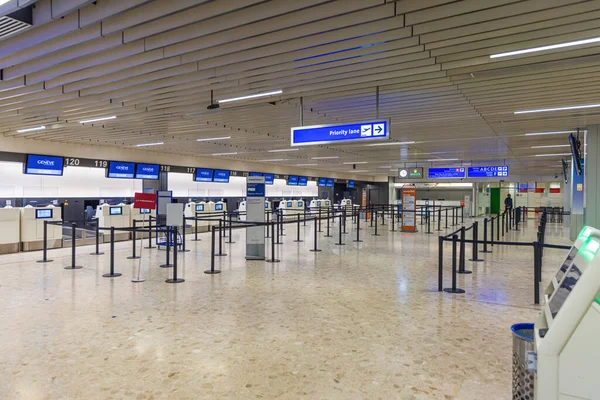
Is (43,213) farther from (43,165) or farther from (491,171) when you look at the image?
(491,171)

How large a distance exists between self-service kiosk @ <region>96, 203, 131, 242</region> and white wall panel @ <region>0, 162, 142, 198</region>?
11.6 ft

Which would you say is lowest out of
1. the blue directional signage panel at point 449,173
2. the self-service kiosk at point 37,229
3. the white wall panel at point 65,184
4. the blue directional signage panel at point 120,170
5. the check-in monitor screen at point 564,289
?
the self-service kiosk at point 37,229

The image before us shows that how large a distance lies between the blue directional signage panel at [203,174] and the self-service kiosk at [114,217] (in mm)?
4017

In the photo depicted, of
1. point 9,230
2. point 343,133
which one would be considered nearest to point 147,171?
point 9,230

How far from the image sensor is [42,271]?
7.32 m

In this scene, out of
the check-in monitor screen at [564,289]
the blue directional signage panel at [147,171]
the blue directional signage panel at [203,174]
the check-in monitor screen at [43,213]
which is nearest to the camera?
the check-in monitor screen at [564,289]

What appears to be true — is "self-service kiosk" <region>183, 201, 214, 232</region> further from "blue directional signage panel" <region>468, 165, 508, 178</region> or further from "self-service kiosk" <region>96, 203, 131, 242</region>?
"blue directional signage panel" <region>468, 165, 508, 178</region>

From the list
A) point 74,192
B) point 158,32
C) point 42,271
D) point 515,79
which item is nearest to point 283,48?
point 158,32

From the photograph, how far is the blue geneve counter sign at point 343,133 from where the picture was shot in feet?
19.8

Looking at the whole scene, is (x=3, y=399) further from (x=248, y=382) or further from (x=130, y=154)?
(x=130, y=154)

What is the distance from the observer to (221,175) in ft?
59.9

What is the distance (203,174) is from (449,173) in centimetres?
1189

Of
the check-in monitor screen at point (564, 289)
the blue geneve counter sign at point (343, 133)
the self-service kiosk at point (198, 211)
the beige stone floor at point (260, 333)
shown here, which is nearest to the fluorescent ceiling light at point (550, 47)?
the blue geneve counter sign at point (343, 133)

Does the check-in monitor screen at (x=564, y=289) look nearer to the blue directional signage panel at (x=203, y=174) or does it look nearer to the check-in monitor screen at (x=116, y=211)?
the check-in monitor screen at (x=116, y=211)
